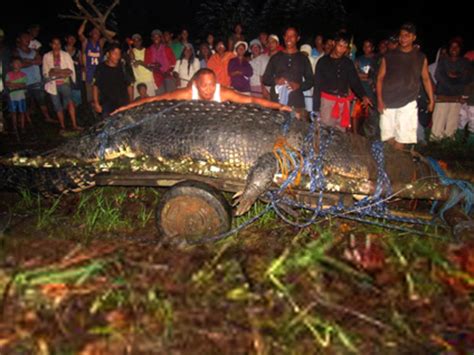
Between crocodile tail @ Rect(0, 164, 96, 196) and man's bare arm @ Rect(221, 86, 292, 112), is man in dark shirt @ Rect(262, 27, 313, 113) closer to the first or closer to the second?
man's bare arm @ Rect(221, 86, 292, 112)

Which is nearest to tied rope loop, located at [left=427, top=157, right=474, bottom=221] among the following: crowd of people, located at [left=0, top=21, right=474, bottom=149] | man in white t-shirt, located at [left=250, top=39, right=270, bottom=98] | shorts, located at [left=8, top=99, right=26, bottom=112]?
crowd of people, located at [left=0, top=21, right=474, bottom=149]

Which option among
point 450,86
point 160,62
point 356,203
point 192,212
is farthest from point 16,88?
Answer: point 450,86

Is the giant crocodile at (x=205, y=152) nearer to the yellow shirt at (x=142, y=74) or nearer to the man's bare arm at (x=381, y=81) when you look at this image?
the man's bare arm at (x=381, y=81)

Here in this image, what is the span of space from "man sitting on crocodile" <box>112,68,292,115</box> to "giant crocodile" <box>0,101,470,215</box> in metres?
0.41

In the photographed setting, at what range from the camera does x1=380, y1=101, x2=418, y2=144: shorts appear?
5625 mm

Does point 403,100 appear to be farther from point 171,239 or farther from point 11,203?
point 11,203

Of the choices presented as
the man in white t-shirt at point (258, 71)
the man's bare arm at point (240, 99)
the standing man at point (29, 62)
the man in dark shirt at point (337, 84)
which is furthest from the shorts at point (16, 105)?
the man in dark shirt at point (337, 84)

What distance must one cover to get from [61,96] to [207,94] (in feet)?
17.8

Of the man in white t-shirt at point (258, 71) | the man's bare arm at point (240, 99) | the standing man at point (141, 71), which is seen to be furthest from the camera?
the standing man at point (141, 71)

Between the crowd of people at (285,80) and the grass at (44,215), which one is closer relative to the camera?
the grass at (44,215)

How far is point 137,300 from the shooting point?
2451 mm

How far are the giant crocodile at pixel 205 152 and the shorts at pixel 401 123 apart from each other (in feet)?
5.01

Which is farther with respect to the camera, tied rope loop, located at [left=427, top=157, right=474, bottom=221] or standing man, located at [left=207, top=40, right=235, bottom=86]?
standing man, located at [left=207, top=40, right=235, bottom=86]

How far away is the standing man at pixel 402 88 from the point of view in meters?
5.43
